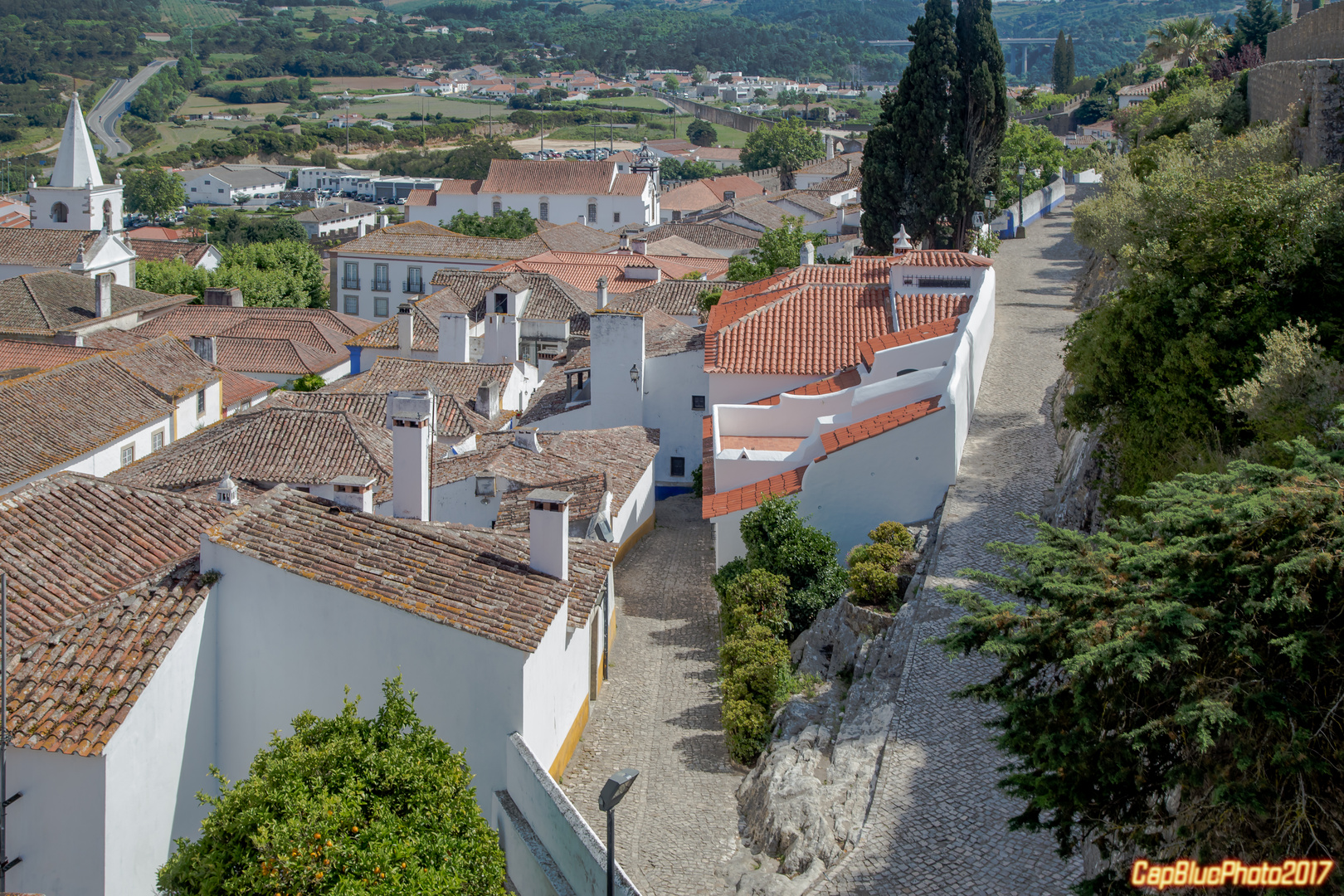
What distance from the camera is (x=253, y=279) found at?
64.2m

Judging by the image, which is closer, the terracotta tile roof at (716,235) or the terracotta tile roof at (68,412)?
the terracotta tile roof at (68,412)

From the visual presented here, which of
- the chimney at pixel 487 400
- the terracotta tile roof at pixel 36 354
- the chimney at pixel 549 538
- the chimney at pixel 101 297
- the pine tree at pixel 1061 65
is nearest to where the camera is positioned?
the chimney at pixel 549 538

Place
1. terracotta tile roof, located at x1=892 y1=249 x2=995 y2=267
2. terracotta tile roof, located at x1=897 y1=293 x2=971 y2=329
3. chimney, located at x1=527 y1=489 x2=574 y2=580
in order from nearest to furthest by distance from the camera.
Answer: chimney, located at x1=527 y1=489 x2=574 y2=580
terracotta tile roof, located at x1=897 y1=293 x2=971 y2=329
terracotta tile roof, located at x1=892 y1=249 x2=995 y2=267

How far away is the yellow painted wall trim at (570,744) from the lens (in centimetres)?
1454

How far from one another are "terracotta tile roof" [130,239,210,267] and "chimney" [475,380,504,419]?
45065 millimetres

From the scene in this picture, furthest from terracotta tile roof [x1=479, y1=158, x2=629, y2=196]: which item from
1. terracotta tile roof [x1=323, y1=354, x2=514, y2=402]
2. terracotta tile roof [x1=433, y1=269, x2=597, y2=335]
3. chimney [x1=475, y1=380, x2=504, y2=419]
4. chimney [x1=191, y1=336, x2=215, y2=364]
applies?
chimney [x1=475, y1=380, x2=504, y2=419]

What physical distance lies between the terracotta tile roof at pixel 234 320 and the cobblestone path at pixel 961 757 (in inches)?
1360

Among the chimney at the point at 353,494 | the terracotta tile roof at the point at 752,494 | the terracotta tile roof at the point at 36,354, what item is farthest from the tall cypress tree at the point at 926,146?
the chimney at the point at 353,494

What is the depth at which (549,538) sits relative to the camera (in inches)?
564

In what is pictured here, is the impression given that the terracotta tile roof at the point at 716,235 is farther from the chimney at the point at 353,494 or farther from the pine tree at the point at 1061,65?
the pine tree at the point at 1061,65

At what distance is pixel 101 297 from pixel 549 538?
40.3 m

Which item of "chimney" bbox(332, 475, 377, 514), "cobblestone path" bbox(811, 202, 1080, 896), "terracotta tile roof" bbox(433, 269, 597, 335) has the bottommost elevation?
"cobblestone path" bbox(811, 202, 1080, 896)

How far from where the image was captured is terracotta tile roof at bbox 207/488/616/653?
505 inches

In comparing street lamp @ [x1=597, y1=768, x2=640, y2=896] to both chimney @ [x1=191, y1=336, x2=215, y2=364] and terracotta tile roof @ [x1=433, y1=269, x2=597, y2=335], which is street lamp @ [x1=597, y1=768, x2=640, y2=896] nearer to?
terracotta tile roof @ [x1=433, y1=269, x2=597, y2=335]
